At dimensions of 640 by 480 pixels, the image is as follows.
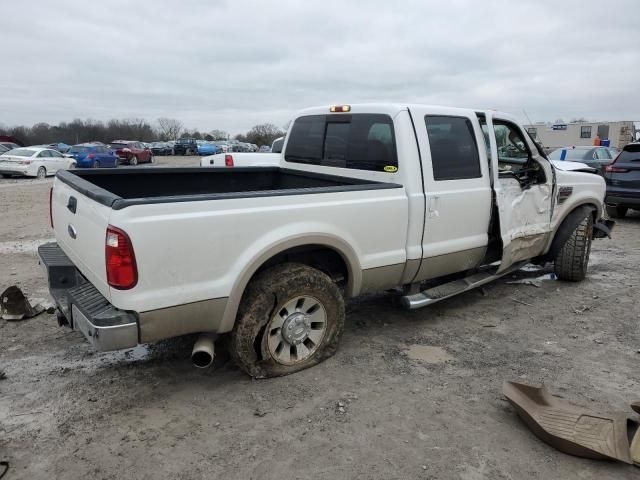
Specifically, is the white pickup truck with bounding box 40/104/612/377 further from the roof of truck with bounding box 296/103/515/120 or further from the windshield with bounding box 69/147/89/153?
the windshield with bounding box 69/147/89/153

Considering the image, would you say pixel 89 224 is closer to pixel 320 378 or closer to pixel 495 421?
pixel 320 378

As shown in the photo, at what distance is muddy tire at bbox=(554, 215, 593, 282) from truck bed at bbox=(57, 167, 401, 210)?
2.95 metres

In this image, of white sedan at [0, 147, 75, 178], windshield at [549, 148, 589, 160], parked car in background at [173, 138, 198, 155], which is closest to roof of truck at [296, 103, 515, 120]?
windshield at [549, 148, 589, 160]

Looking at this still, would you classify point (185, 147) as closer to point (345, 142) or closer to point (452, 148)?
point (345, 142)

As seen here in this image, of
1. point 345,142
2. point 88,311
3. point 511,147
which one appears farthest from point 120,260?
point 511,147

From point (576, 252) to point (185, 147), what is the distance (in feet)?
159

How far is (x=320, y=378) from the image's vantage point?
369cm

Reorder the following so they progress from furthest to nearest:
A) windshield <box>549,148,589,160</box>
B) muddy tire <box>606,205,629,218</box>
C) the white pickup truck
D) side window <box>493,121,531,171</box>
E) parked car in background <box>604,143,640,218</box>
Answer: windshield <box>549,148,589,160</box>
muddy tire <box>606,205,629,218</box>
parked car in background <box>604,143,640,218</box>
side window <box>493,121,531,171</box>
the white pickup truck

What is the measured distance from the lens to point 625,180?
10477 mm

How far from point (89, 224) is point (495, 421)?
2834 mm

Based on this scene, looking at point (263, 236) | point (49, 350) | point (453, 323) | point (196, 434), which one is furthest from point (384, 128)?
point (49, 350)

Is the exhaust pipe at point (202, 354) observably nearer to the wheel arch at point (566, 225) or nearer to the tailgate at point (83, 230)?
the tailgate at point (83, 230)

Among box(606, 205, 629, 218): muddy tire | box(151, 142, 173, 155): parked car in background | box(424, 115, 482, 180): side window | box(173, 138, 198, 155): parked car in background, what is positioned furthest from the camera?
box(151, 142, 173, 155): parked car in background

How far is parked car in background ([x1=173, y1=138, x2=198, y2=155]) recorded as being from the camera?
165ft
